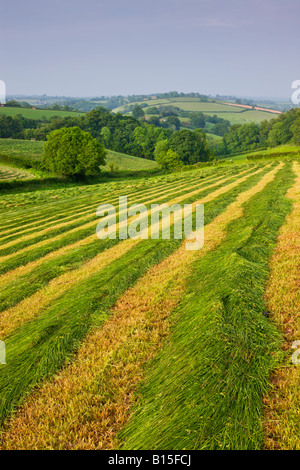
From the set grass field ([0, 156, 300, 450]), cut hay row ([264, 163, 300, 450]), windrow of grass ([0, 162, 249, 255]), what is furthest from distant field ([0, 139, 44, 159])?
cut hay row ([264, 163, 300, 450])

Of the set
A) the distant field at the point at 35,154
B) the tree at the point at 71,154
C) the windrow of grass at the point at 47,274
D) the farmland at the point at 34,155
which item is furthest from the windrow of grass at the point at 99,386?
the distant field at the point at 35,154

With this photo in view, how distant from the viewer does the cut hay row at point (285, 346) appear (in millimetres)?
2533

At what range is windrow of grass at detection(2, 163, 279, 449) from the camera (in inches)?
114

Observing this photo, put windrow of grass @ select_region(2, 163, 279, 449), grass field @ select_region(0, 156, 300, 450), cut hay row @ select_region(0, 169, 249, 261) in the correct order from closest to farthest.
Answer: grass field @ select_region(0, 156, 300, 450), windrow of grass @ select_region(2, 163, 279, 449), cut hay row @ select_region(0, 169, 249, 261)

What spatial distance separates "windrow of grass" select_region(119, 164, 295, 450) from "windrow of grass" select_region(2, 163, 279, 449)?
24 cm

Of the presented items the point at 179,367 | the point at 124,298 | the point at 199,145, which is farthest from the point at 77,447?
the point at 199,145

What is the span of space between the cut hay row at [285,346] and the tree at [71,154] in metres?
54.2

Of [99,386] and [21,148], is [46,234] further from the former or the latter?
[21,148]

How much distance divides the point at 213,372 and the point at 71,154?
58690mm

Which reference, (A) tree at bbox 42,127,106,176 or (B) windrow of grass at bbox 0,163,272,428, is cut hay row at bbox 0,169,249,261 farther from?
(A) tree at bbox 42,127,106,176

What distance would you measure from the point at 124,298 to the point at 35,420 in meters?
3.03

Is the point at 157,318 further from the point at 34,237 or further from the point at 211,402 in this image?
the point at 34,237

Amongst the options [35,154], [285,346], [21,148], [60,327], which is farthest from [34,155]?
[285,346]

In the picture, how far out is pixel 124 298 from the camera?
5.95m
